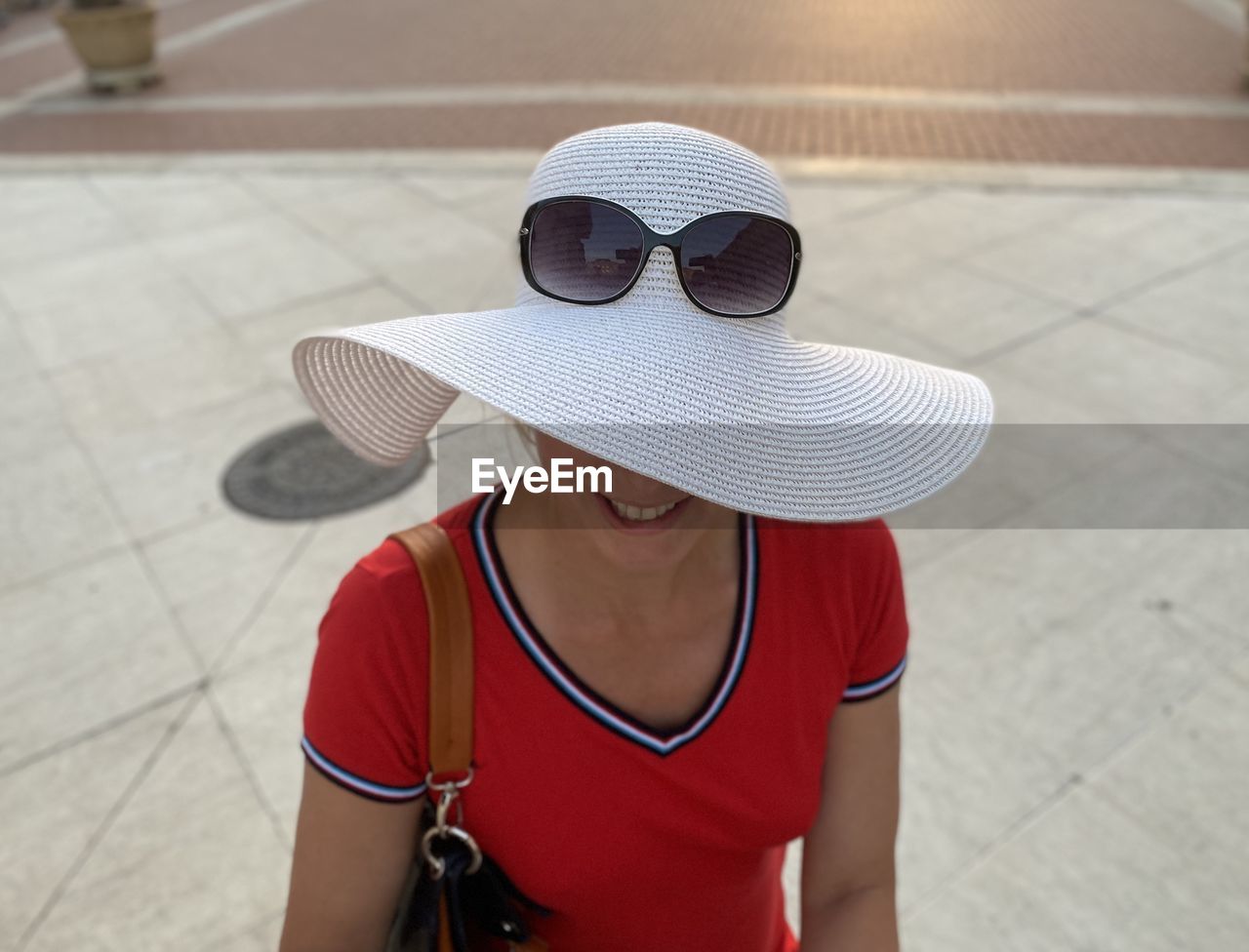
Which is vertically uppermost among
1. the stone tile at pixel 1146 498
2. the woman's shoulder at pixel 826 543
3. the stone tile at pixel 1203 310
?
the woman's shoulder at pixel 826 543

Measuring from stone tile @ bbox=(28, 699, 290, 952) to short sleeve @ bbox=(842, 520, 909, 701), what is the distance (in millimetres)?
1747

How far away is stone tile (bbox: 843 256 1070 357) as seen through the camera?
4.93 meters

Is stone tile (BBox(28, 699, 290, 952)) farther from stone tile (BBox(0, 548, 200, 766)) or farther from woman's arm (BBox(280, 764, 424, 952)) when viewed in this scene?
woman's arm (BBox(280, 764, 424, 952))

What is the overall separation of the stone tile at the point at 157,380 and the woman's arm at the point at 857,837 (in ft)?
12.8

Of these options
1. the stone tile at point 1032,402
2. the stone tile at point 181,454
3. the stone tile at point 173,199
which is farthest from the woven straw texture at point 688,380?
the stone tile at point 173,199

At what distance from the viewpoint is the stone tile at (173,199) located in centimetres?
702

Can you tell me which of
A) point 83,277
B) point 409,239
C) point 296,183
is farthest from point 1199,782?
point 296,183

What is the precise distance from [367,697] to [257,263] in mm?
5587

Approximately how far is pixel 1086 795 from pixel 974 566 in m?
0.98

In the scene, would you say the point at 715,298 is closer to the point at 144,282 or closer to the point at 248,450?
the point at 248,450

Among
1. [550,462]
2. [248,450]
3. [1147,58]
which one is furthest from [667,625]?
[1147,58]

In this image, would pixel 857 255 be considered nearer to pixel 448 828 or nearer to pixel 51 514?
pixel 51 514

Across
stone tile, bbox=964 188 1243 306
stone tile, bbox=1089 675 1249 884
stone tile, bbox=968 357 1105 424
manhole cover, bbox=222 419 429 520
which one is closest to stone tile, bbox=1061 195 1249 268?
stone tile, bbox=964 188 1243 306

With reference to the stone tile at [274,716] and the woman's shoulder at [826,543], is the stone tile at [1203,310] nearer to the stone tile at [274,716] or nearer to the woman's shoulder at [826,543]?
the woman's shoulder at [826,543]
